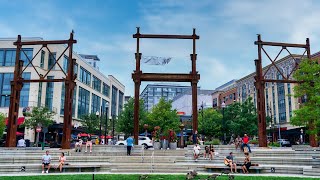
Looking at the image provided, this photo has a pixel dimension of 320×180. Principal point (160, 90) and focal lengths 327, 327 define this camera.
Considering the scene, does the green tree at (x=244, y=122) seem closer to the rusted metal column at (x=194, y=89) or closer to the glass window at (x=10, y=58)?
the rusted metal column at (x=194, y=89)

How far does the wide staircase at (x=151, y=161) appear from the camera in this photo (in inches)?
706

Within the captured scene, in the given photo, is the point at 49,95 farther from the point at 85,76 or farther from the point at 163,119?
the point at 163,119

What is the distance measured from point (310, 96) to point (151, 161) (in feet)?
41.7

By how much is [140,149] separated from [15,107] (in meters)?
11.7

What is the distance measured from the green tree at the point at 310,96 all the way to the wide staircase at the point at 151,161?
2148 mm

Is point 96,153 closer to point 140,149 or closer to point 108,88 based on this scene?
point 140,149

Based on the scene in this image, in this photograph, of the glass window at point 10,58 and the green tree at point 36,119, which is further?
the glass window at point 10,58

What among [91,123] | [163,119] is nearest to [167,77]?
[163,119]

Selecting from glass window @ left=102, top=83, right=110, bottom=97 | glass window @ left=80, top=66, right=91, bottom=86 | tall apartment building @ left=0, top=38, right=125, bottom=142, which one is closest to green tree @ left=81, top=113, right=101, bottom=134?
tall apartment building @ left=0, top=38, right=125, bottom=142

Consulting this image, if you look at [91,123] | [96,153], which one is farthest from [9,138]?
[91,123]

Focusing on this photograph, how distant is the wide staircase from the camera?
58.9 ft

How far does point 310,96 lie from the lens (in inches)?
943

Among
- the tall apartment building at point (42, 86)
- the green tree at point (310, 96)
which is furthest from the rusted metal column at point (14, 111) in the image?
the green tree at point (310, 96)

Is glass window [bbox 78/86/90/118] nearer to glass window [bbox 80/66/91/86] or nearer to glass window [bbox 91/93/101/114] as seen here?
glass window [bbox 80/66/91/86]
